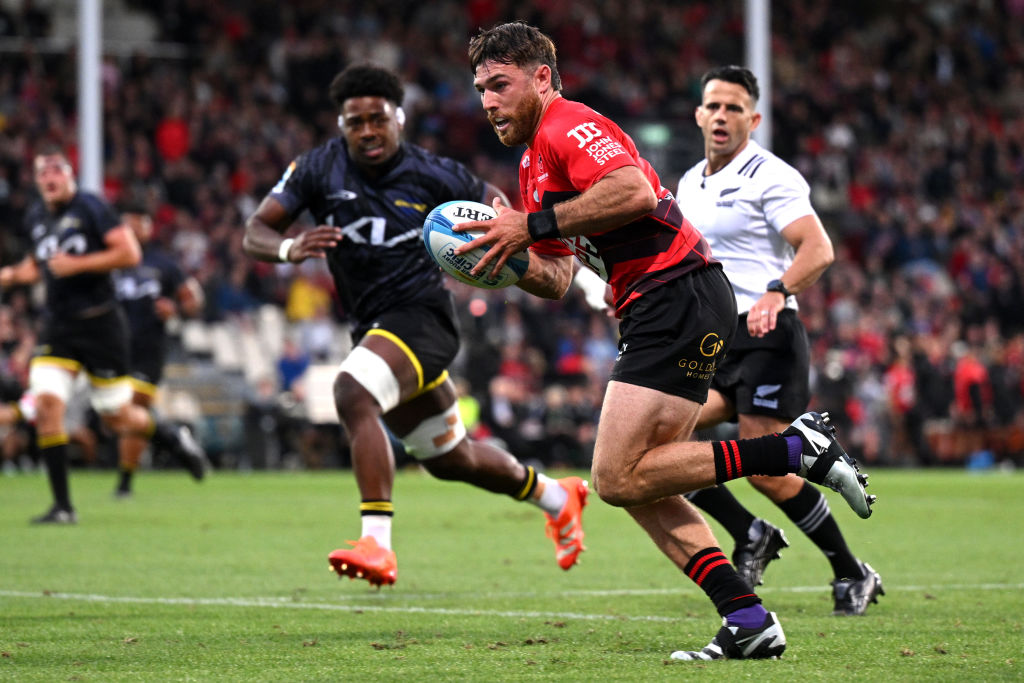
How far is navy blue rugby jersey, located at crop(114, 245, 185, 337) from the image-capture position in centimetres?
1488

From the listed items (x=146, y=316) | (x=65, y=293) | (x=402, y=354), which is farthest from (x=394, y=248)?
(x=146, y=316)

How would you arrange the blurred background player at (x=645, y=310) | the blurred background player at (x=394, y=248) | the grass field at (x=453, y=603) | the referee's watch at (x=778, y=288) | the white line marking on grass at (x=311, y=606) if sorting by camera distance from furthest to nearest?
the blurred background player at (x=394, y=248), the referee's watch at (x=778, y=288), the white line marking on grass at (x=311, y=606), the blurred background player at (x=645, y=310), the grass field at (x=453, y=603)

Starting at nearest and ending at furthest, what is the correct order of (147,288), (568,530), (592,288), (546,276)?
1. (546,276)
2. (592,288)
3. (568,530)
4. (147,288)

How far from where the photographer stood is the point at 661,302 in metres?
5.39

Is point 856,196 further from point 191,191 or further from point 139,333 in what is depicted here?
point 139,333

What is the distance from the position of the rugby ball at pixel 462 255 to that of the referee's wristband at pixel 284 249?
1.89 m

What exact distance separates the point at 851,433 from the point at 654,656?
18975 millimetres

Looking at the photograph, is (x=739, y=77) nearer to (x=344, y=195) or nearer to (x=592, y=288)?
(x=592, y=288)

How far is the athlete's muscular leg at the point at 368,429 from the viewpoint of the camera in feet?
22.8

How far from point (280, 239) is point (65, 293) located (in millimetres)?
4561

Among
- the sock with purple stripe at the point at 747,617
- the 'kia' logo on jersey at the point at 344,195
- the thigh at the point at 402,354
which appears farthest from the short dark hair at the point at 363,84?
the sock with purple stripe at the point at 747,617

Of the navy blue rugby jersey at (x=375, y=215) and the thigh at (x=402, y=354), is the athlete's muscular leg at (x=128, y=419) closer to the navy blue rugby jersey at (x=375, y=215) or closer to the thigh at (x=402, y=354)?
the navy blue rugby jersey at (x=375, y=215)

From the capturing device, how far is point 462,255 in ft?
17.6

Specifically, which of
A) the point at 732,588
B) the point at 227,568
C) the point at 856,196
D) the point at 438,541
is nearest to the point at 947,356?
the point at 856,196
